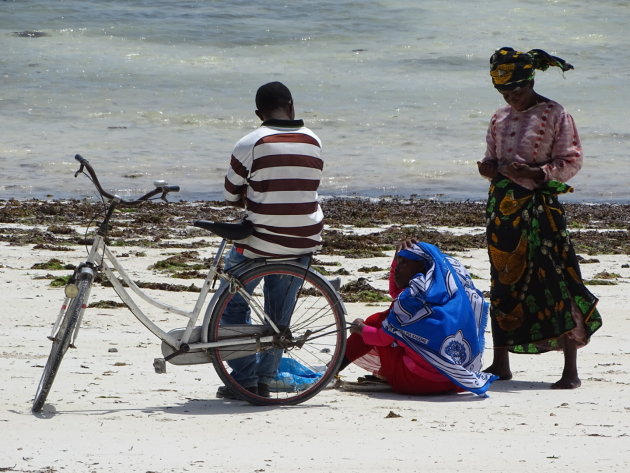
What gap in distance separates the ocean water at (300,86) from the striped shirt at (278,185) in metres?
10.3

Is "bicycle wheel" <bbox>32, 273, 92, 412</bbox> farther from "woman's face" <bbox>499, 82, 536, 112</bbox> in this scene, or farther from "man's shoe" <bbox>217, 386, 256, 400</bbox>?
"woman's face" <bbox>499, 82, 536, 112</bbox>

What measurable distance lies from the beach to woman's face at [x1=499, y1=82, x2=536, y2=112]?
138 cm

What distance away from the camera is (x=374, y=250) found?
964 cm

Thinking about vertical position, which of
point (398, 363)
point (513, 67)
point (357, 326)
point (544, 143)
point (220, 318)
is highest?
point (513, 67)

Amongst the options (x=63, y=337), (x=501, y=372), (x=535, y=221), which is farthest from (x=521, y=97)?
(x=63, y=337)

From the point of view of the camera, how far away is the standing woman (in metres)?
5.23

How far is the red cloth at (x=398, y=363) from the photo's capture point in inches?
194

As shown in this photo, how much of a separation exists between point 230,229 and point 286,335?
0.55m

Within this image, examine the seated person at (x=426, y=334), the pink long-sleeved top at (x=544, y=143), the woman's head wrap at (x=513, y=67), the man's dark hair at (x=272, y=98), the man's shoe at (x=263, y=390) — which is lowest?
the man's shoe at (x=263, y=390)

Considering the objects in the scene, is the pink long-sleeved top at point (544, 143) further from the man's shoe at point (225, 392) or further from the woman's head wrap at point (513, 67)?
the man's shoe at point (225, 392)

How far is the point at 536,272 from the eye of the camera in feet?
17.4

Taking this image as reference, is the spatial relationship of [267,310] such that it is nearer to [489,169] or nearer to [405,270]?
[405,270]

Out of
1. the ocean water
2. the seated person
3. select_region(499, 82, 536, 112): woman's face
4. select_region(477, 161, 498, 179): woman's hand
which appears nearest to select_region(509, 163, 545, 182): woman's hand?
select_region(477, 161, 498, 179): woman's hand

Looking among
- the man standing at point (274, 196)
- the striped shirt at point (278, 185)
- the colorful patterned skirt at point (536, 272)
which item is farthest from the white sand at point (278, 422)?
the striped shirt at point (278, 185)
